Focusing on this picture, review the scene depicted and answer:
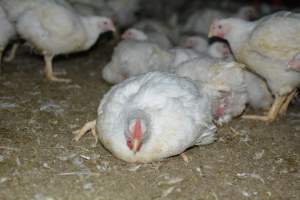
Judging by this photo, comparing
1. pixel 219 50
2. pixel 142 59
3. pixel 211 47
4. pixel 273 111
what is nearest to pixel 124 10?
pixel 211 47

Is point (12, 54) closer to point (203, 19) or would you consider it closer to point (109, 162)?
point (109, 162)

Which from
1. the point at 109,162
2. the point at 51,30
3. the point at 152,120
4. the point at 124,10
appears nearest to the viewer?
the point at 152,120

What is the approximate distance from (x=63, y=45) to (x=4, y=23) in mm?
734

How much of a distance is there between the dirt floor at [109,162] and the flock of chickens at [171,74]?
0.16 metres

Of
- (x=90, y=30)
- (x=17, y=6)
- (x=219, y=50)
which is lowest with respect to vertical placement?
(x=219, y=50)

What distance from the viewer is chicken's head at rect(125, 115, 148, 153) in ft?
11.3

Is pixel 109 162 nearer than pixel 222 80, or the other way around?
pixel 109 162

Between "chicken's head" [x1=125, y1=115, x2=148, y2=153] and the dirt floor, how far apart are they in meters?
0.31

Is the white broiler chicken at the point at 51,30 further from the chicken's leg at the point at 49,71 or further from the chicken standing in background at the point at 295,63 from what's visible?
the chicken standing in background at the point at 295,63

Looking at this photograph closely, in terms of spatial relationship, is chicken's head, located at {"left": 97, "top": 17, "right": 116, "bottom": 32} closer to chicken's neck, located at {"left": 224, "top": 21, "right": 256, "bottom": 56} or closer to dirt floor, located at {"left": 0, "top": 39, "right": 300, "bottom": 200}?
dirt floor, located at {"left": 0, "top": 39, "right": 300, "bottom": 200}

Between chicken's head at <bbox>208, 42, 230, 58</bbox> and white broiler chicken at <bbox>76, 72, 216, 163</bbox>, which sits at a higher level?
white broiler chicken at <bbox>76, 72, 216, 163</bbox>

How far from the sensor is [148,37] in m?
6.77

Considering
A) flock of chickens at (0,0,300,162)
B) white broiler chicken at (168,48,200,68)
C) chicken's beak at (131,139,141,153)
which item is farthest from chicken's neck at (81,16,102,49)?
chicken's beak at (131,139,141,153)

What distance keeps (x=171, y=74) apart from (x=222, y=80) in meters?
0.75
